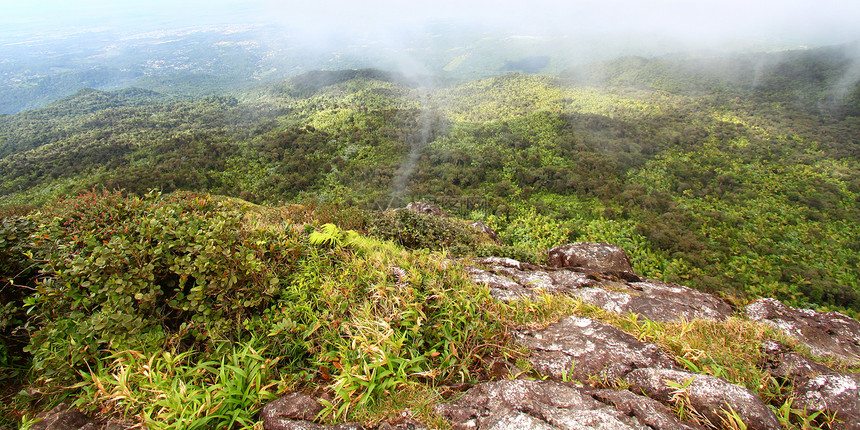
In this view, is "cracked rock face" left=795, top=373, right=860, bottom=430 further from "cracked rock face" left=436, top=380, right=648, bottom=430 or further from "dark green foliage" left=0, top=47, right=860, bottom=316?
"dark green foliage" left=0, top=47, right=860, bottom=316

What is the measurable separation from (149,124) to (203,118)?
8.53 meters

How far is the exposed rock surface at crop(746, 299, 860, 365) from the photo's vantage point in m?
4.34

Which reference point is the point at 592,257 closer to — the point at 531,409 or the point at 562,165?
the point at 531,409

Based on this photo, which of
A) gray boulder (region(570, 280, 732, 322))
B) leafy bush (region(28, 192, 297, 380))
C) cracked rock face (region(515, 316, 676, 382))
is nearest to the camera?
leafy bush (region(28, 192, 297, 380))

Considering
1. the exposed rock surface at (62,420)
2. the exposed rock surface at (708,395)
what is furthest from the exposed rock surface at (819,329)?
the exposed rock surface at (62,420)

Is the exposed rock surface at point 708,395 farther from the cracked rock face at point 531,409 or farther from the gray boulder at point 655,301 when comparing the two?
the gray boulder at point 655,301

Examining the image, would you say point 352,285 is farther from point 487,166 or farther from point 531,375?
point 487,166

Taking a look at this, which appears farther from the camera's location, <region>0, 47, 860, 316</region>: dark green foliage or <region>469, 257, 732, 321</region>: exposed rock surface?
<region>0, 47, 860, 316</region>: dark green foliage

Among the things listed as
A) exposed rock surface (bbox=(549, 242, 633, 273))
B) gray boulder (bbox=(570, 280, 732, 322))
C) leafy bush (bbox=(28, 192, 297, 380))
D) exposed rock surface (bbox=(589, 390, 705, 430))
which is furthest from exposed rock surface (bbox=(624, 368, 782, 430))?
exposed rock surface (bbox=(549, 242, 633, 273))

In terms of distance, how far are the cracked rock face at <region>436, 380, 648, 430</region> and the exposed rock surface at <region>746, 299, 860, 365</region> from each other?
4.26m

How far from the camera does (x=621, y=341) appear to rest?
3006mm

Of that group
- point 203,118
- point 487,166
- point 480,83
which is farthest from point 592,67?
point 203,118

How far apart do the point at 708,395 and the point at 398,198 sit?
87.5ft

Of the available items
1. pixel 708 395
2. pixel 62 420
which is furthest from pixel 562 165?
pixel 62 420
